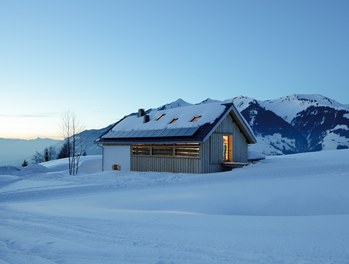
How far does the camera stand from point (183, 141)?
19828 millimetres

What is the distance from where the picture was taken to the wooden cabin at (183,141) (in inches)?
788

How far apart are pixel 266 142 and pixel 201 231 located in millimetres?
169335

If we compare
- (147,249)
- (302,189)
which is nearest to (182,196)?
(302,189)

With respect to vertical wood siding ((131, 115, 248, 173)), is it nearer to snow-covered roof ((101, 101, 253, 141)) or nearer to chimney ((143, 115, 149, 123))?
snow-covered roof ((101, 101, 253, 141))

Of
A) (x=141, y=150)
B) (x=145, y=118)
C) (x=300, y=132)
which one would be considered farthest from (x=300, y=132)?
(x=141, y=150)

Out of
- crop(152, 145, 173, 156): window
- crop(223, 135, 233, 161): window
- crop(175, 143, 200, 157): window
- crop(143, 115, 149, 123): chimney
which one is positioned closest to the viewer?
crop(175, 143, 200, 157): window

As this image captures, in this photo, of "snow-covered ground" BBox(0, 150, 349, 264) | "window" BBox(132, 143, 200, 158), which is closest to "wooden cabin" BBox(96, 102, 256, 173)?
"window" BBox(132, 143, 200, 158)

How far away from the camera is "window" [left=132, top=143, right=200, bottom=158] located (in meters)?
20.2

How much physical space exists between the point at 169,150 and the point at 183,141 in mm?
2108

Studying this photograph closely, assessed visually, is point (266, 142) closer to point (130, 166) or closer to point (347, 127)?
point (347, 127)

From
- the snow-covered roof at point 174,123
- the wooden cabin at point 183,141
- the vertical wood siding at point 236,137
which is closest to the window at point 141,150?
the wooden cabin at point 183,141

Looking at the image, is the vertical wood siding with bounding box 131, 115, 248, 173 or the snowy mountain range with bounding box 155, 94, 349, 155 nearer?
the vertical wood siding with bounding box 131, 115, 248, 173

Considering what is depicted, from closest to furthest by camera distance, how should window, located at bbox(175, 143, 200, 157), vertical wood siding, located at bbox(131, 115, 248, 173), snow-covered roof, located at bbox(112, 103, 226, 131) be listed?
1. vertical wood siding, located at bbox(131, 115, 248, 173)
2. window, located at bbox(175, 143, 200, 157)
3. snow-covered roof, located at bbox(112, 103, 226, 131)

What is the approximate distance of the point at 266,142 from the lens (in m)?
168
